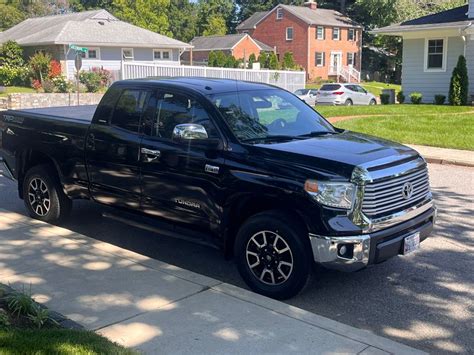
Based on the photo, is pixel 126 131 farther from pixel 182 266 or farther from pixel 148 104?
pixel 182 266

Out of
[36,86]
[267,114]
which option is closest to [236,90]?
[267,114]

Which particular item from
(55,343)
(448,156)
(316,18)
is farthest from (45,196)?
(316,18)

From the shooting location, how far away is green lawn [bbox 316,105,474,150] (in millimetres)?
14391

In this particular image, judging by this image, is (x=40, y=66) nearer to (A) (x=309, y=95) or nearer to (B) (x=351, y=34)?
(A) (x=309, y=95)

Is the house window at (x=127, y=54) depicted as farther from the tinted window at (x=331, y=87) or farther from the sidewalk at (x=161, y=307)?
the sidewalk at (x=161, y=307)

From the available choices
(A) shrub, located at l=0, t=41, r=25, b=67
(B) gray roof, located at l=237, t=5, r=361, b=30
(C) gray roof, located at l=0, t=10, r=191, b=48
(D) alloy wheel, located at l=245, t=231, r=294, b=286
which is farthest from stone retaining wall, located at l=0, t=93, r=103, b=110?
(B) gray roof, located at l=237, t=5, r=361, b=30

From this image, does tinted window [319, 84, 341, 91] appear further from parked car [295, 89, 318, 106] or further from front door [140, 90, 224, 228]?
front door [140, 90, 224, 228]

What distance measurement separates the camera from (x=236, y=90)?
19.9 feet

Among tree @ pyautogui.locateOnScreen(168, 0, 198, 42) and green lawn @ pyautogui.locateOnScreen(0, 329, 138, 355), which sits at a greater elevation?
tree @ pyautogui.locateOnScreen(168, 0, 198, 42)

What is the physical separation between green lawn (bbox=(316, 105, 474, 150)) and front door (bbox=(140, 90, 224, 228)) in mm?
9500

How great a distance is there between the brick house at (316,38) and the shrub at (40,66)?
30.7m

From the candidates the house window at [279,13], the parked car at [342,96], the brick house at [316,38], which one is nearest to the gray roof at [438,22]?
the parked car at [342,96]

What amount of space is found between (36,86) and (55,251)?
101ft

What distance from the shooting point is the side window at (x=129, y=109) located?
6.17 metres
